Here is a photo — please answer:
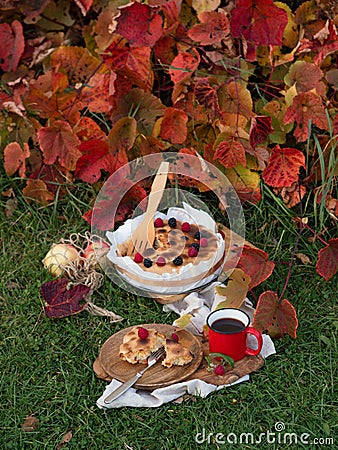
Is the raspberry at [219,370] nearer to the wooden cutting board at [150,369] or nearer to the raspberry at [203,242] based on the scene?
the wooden cutting board at [150,369]

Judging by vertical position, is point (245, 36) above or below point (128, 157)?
above

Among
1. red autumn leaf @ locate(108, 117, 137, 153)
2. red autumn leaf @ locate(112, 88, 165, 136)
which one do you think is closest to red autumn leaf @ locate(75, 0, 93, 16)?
red autumn leaf @ locate(112, 88, 165, 136)

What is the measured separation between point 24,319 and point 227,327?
24.7 inches

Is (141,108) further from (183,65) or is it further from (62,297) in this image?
(62,297)

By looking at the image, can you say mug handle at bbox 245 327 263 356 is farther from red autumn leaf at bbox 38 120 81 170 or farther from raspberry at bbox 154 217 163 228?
red autumn leaf at bbox 38 120 81 170

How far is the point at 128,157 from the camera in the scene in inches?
96.0

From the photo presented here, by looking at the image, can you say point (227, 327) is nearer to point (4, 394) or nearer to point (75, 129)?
point (4, 394)

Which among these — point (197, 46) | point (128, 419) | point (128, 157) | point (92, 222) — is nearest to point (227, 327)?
point (128, 419)

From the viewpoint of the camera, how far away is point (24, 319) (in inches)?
79.0

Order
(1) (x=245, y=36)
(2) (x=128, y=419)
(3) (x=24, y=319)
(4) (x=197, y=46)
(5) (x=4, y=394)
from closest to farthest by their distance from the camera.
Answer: (2) (x=128, y=419), (5) (x=4, y=394), (3) (x=24, y=319), (1) (x=245, y=36), (4) (x=197, y=46)

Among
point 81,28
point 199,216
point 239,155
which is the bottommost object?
point 199,216

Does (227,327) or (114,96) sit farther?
(114,96)

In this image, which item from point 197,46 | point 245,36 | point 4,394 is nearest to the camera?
point 4,394

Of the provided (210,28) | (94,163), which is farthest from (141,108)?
(210,28)
